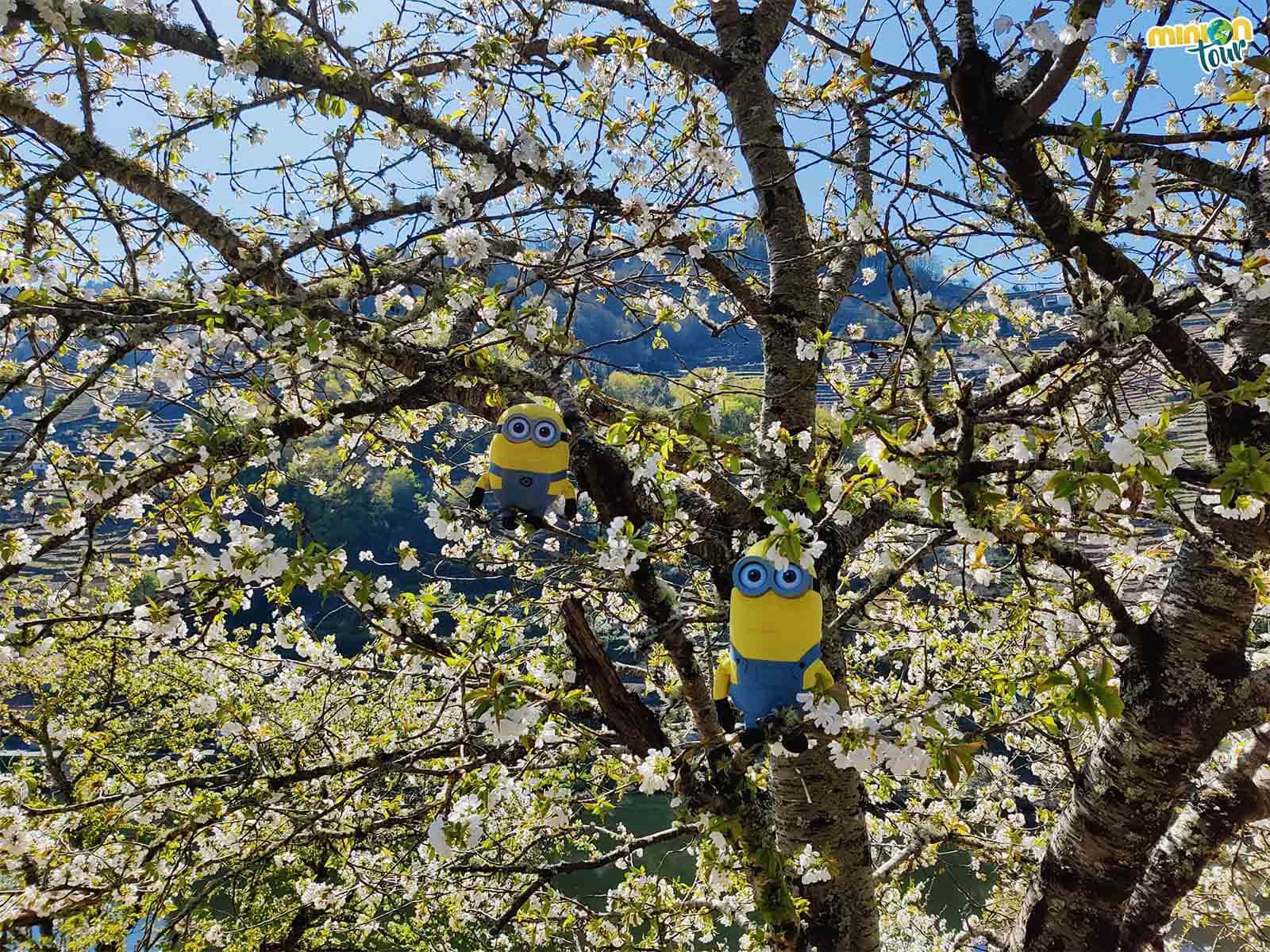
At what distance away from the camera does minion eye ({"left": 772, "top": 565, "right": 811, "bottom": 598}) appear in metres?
2.02

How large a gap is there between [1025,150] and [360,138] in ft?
9.69

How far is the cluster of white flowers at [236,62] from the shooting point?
2.79 meters

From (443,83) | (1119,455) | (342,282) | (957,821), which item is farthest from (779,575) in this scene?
(957,821)

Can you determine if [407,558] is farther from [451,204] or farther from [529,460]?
[451,204]

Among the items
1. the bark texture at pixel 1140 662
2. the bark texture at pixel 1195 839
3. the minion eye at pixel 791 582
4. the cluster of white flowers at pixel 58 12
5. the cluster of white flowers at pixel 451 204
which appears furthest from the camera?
the bark texture at pixel 1195 839

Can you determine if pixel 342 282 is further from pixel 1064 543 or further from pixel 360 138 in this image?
pixel 1064 543

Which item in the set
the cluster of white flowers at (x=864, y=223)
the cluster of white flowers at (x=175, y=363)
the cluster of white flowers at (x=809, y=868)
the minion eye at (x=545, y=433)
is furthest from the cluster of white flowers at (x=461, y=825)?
the cluster of white flowers at (x=864, y=223)

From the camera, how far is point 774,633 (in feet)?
6.68

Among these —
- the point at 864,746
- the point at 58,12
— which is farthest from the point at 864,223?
the point at 58,12

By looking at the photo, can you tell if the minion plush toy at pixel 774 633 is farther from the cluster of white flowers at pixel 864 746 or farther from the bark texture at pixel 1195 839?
the bark texture at pixel 1195 839

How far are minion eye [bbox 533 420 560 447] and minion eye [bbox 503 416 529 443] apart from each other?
33 mm

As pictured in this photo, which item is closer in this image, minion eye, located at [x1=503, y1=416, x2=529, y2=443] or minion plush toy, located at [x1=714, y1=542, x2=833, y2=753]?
minion plush toy, located at [x1=714, y1=542, x2=833, y2=753]

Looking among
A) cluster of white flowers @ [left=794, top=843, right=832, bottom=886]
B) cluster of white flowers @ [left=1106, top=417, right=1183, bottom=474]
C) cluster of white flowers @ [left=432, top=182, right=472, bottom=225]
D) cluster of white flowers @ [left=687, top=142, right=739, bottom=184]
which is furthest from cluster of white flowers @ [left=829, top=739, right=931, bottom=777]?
cluster of white flowers @ [left=687, top=142, right=739, bottom=184]

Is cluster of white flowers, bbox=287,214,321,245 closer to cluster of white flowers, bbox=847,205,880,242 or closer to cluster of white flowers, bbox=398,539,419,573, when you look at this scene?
cluster of white flowers, bbox=398,539,419,573
